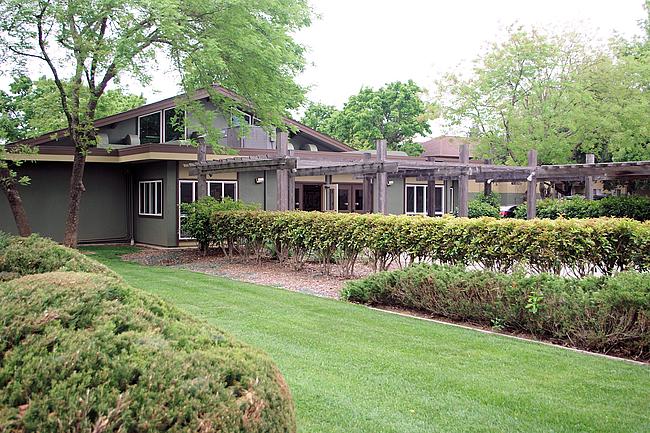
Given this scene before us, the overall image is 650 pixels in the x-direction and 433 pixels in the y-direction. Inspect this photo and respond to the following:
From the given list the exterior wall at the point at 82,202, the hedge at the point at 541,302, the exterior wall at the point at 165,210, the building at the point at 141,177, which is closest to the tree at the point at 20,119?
the building at the point at 141,177

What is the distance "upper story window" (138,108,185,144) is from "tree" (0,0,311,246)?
5.47m

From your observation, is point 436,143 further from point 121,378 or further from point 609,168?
point 121,378

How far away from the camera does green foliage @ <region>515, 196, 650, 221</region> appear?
2144cm

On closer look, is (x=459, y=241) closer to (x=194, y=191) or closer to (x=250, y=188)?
(x=194, y=191)

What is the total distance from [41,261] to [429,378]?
10.9 feet

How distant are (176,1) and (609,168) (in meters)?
13.6

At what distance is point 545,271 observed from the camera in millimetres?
8453

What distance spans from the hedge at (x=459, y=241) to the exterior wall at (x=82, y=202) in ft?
27.4

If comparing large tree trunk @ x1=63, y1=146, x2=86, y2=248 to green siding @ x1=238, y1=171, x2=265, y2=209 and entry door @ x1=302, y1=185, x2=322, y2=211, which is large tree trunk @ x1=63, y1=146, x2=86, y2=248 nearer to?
green siding @ x1=238, y1=171, x2=265, y2=209

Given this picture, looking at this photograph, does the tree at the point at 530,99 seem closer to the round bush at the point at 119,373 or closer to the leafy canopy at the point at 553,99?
the leafy canopy at the point at 553,99

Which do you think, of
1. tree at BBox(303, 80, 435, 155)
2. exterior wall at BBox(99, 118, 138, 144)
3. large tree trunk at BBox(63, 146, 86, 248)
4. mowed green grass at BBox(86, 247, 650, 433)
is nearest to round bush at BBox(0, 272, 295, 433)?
mowed green grass at BBox(86, 247, 650, 433)

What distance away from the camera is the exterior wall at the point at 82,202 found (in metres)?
19.9

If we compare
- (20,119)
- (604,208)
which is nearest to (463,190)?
(604,208)

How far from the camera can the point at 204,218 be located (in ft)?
55.1
